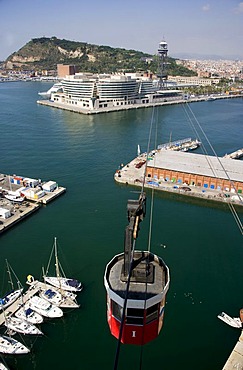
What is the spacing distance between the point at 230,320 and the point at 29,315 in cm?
360

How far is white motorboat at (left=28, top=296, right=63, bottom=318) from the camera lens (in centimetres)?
568

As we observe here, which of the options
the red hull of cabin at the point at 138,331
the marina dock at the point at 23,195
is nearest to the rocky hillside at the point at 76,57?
the marina dock at the point at 23,195

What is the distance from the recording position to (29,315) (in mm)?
5594

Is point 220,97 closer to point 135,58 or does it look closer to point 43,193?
point 43,193

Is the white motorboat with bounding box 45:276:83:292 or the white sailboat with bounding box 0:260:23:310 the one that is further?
the white motorboat with bounding box 45:276:83:292

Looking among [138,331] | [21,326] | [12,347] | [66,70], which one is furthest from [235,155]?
[66,70]

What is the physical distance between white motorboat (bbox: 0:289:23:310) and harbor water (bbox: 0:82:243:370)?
0.50 meters

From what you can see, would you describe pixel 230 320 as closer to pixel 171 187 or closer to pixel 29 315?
pixel 29 315

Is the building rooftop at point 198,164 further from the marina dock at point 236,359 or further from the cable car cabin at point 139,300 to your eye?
the cable car cabin at point 139,300

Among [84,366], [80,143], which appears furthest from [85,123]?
[84,366]

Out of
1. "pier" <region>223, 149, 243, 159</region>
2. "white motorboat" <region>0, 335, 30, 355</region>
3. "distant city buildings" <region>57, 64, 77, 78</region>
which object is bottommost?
"white motorboat" <region>0, 335, 30, 355</region>

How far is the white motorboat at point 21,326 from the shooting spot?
210 inches

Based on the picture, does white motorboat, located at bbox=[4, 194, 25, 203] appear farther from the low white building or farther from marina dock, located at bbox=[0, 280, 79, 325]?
marina dock, located at bbox=[0, 280, 79, 325]

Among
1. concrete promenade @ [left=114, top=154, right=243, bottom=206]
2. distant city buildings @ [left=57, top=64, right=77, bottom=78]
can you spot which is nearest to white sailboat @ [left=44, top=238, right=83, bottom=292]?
concrete promenade @ [left=114, top=154, right=243, bottom=206]
